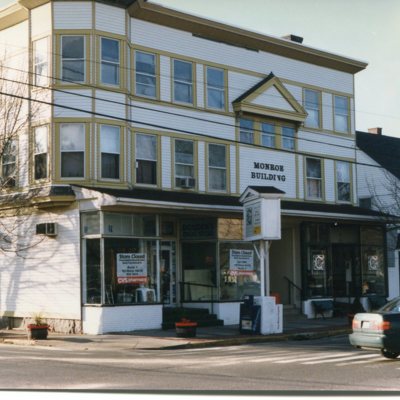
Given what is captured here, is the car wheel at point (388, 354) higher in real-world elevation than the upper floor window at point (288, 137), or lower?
lower

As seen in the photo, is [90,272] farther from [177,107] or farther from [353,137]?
[353,137]

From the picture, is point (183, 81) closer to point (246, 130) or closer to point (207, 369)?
point (246, 130)

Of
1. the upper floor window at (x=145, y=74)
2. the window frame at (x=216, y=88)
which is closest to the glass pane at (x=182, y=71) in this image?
the window frame at (x=216, y=88)

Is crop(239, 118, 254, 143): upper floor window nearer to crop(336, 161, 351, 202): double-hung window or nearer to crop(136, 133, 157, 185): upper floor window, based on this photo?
crop(136, 133, 157, 185): upper floor window

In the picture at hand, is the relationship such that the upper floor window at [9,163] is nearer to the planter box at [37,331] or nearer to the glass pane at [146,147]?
the glass pane at [146,147]

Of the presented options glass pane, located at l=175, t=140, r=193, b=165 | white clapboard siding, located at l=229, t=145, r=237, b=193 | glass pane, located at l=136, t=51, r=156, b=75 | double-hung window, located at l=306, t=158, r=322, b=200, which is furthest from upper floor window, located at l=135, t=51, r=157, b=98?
double-hung window, located at l=306, t=158, r=322, b=200

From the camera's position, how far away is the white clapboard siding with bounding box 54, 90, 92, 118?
24.9 metres

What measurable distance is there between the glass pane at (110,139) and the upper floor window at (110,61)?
1.57 meters

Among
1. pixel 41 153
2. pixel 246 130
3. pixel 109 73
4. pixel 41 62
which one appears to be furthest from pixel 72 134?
pixel 246 130

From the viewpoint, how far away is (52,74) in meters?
24.9

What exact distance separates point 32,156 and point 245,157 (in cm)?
873

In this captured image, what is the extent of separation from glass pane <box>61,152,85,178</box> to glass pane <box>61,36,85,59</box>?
3333 mm

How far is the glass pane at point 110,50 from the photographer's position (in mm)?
25441

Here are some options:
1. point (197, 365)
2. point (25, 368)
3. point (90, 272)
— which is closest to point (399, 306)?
point (197, 365)
